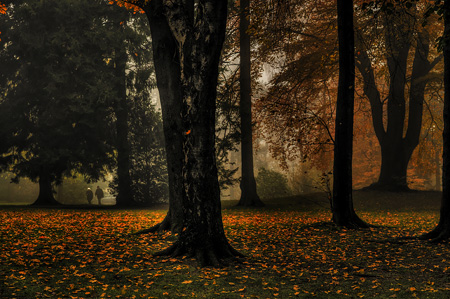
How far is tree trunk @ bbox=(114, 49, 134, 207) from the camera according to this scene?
2591cm

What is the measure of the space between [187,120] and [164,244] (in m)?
3.27

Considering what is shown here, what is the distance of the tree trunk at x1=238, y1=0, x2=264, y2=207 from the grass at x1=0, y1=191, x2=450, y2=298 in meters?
8.55

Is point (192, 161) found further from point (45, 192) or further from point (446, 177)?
point (45, 192)

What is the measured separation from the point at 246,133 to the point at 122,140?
941 cm

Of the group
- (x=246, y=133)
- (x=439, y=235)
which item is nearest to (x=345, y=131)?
(x=439, y=235)

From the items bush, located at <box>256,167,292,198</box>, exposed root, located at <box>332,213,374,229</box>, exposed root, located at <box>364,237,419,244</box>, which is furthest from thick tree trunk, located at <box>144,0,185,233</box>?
bush, located at <box>256,167,292,198</box>

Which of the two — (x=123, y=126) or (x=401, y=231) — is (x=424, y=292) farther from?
(x=123, y=126)

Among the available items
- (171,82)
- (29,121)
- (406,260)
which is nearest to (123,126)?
(29,121)

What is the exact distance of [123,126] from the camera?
26.4 m

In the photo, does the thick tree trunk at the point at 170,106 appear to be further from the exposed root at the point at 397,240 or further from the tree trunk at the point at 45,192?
the tree trunk at the point at 45,192

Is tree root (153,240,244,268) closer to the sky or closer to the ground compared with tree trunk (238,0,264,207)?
closer to the ground

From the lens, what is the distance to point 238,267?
288 inches

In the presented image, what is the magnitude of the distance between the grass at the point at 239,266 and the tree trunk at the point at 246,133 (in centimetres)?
855

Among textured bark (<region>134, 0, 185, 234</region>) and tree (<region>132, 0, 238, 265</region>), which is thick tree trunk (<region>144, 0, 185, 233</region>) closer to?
textured bark (<region>134, 0, 185, 234</region>)
